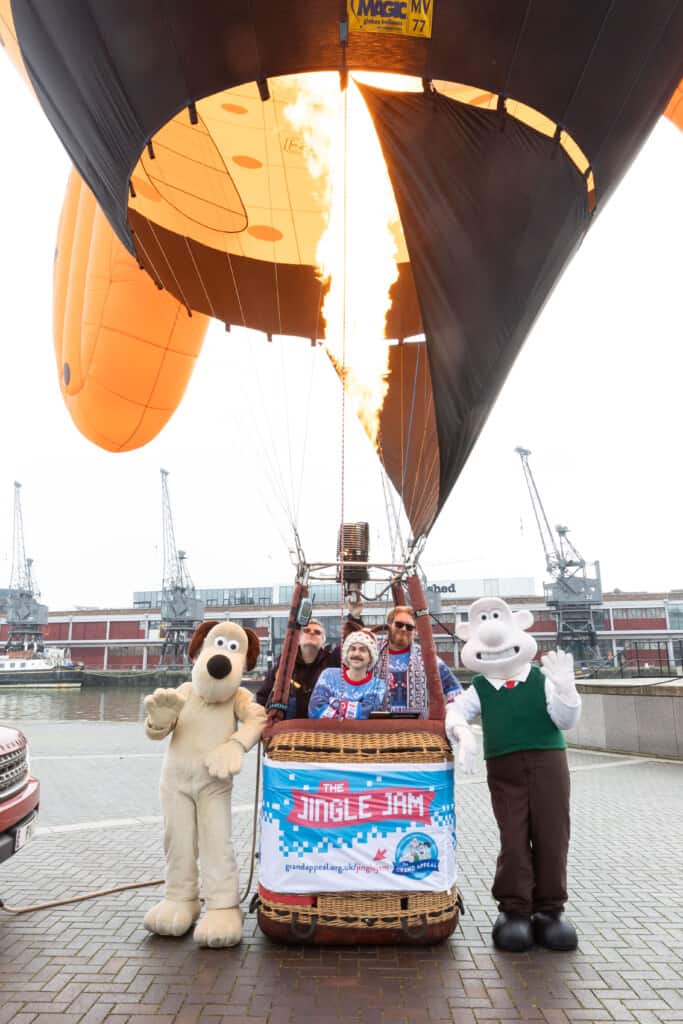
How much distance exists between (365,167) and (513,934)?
6.09m

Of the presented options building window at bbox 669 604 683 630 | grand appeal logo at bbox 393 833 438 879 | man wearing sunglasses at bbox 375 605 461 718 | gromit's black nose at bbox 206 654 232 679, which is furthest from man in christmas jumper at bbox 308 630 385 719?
building window at bbox 669 604 683 630

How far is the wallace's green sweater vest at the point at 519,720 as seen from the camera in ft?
13.1

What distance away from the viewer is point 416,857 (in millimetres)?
3756

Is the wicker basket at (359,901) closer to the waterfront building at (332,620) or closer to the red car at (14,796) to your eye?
the red car at (14,796)

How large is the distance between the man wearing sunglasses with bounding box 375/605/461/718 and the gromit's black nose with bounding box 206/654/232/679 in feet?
3.64

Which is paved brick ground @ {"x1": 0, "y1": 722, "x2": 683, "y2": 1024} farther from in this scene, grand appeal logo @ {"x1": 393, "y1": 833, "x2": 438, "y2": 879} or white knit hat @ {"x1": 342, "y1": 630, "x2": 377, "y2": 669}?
white knit hat @ {"x1": 342, "y1": 630, "x2": 377, "y2": 669}

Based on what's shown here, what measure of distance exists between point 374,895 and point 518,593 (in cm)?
7915

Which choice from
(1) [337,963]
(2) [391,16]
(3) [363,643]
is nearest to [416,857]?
(1) [337,963]

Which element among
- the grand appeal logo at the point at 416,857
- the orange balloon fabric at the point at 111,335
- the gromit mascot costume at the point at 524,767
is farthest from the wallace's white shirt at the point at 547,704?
the orange balloon fabric at the point at 111,335

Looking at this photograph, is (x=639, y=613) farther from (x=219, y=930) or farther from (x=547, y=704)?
(x=219, y=930)

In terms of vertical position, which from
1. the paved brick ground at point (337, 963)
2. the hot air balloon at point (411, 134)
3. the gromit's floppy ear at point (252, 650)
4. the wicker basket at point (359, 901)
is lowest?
the paved brick ground at point (337, 963)

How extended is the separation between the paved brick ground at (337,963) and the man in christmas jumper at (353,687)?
1262mm

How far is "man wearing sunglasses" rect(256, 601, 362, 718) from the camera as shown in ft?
15.7

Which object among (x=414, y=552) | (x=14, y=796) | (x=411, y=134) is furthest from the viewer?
(x=414, y=552)
